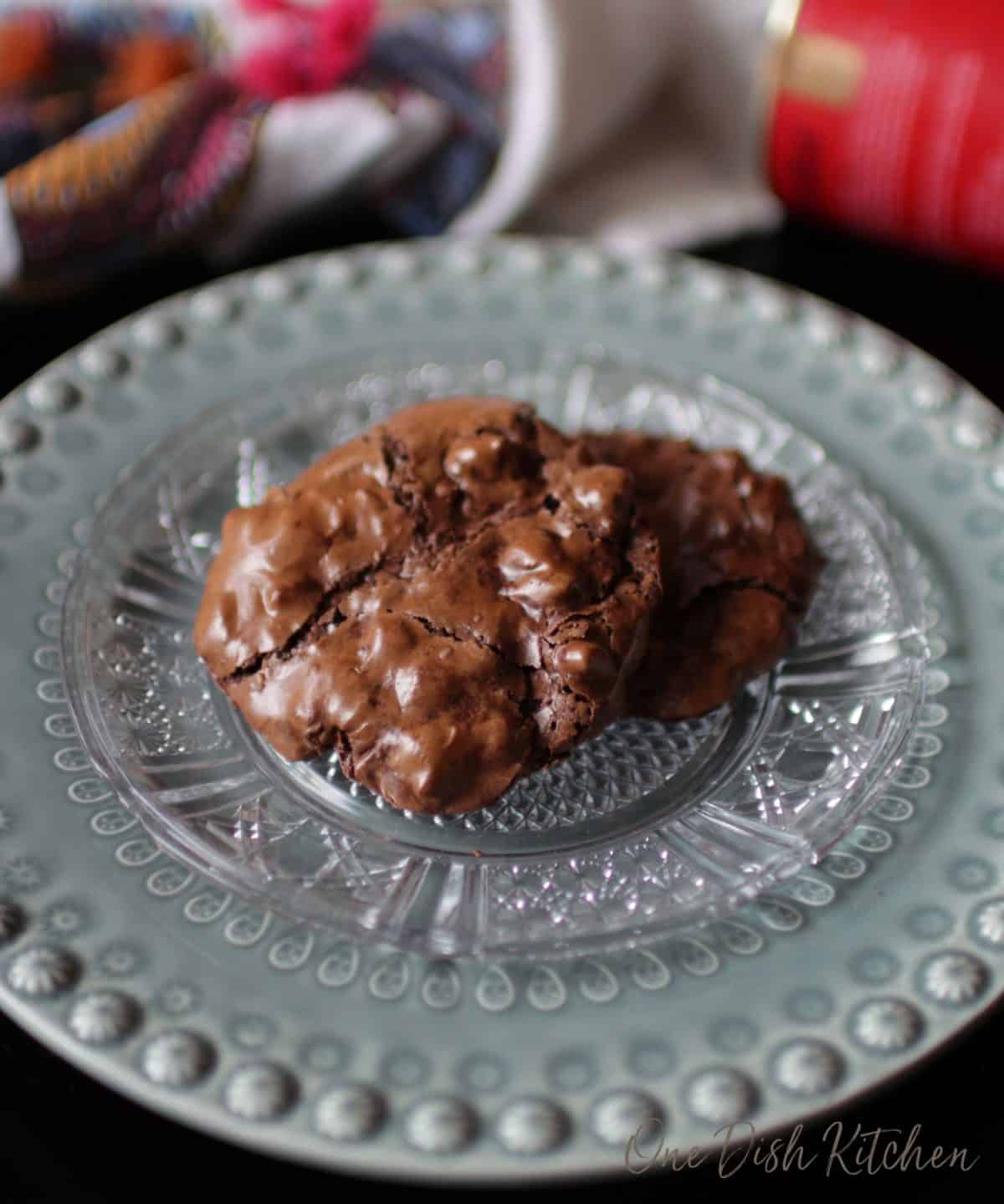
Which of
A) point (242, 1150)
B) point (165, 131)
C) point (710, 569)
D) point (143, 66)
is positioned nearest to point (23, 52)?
point (143, 66)

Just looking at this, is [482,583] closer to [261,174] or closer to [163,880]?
[163,880]

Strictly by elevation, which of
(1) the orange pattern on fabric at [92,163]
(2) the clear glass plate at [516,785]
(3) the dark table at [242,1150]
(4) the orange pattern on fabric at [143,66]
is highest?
(4) the orange pattern on fabric at [143,66]

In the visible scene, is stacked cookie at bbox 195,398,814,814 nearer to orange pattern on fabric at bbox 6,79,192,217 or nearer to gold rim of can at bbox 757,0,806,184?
orange pattern on fabric at bbox 6,79,192,217

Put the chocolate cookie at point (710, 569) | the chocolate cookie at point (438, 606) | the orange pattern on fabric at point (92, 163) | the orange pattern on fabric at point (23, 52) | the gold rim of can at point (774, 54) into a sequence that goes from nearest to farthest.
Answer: the chocolate cookie at point (438, 606) < the chocolate cookie at point (710, 569) < the orange pattern on fabric at point (92, 163) < the gold rim of can at point (774, 54) < the orange pattern on fabric at point (23, 52)

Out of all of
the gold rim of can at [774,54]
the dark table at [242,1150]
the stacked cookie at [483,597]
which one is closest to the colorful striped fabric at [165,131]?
the gold rim of can at [774,54]

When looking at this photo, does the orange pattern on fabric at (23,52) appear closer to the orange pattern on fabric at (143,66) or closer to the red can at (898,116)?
the orange pattern on fabric at (143,66)

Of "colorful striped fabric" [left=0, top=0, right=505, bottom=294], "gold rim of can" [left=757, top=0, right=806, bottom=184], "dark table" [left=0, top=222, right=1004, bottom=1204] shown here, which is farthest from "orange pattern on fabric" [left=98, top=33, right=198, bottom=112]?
"dark table" [left=0, top=222, right=1004, bottom=1204]

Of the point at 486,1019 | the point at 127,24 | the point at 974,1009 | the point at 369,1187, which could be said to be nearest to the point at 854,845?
the point at 974,1009
